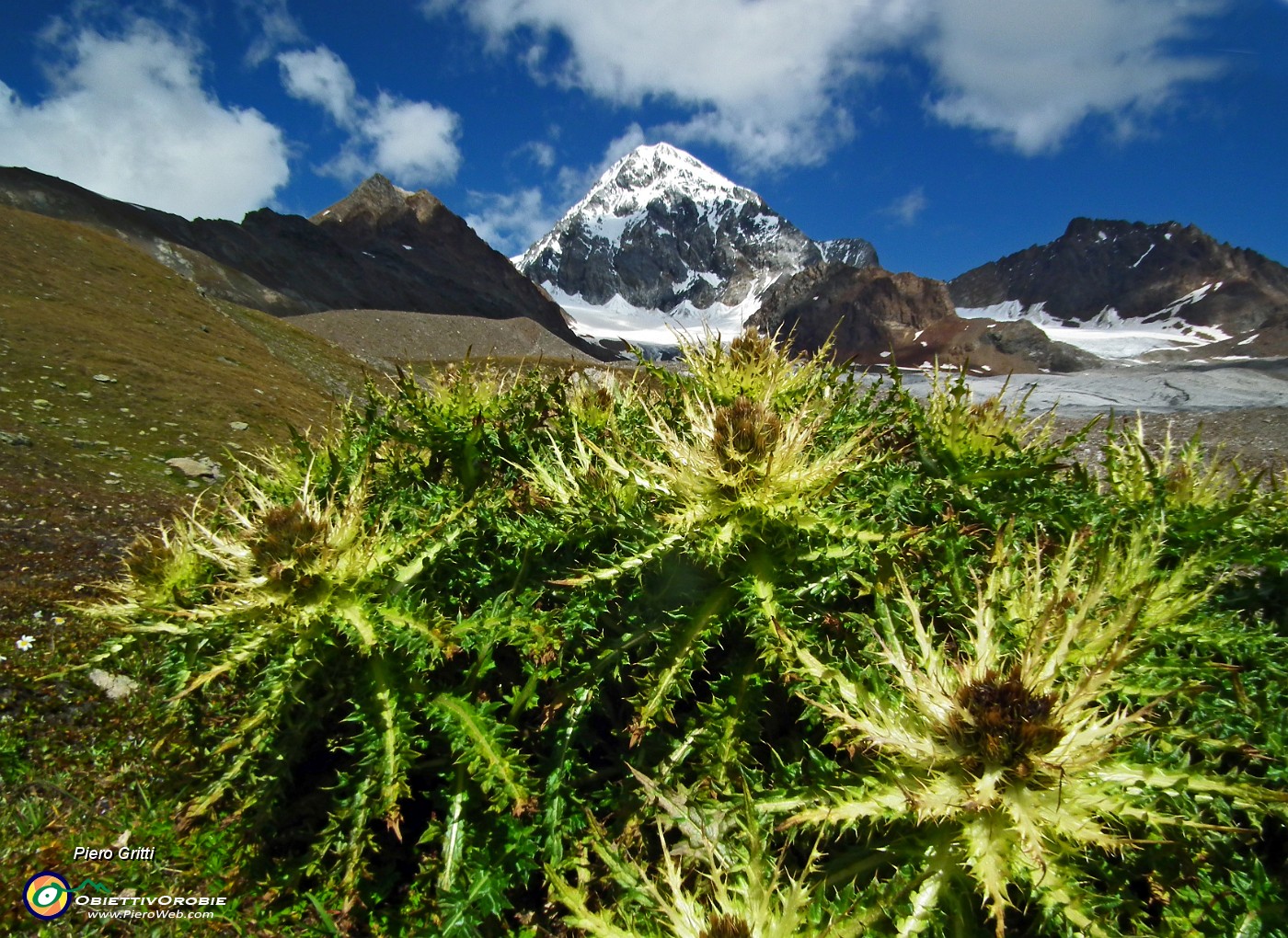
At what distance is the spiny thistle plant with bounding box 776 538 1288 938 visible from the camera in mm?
1346

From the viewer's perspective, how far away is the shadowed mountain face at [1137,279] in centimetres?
11488

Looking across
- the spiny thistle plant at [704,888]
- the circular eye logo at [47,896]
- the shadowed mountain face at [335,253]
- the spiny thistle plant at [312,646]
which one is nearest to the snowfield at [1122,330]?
the shadowed mountain face at [335,253]

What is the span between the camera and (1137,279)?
134 meters

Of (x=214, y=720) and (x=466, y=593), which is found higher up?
(x=466, y=593)

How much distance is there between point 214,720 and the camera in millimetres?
2414

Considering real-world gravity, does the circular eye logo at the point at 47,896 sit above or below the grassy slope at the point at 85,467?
below

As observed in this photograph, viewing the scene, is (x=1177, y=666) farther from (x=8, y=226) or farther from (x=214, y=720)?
(x=8, y=226)

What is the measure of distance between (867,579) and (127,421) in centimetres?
733

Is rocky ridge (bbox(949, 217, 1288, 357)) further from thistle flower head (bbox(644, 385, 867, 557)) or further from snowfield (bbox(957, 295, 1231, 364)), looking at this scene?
thistle flower head (bbox(644, 385, 867, 557))

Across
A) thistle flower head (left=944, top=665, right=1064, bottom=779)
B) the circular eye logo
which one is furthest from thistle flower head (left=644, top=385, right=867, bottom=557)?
the circular eye logo

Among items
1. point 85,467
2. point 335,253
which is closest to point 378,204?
point 335,253

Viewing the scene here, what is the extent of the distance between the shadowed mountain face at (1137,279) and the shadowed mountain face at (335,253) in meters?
109

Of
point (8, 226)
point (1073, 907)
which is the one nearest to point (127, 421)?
point (1073, 907)

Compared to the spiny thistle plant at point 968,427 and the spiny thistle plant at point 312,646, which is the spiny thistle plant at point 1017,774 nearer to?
the spiny thistle plant at point 968,427
